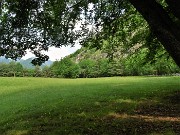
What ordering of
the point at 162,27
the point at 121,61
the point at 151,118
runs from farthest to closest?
the point at 121,61 → the point at 151,118 → the point at 162,27

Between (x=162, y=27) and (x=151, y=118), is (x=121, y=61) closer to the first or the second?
(x=151, y=118)

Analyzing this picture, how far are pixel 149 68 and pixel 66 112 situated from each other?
74837 millimetres

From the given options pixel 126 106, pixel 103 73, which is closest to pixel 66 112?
pixel 126 106

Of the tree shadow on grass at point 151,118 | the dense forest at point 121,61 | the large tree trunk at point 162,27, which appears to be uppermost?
the dense forest at point 121,61

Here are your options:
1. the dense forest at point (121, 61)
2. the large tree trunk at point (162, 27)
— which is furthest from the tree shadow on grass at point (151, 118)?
the large tree trunk at point (162, 27)

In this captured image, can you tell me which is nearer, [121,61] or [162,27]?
[162,27]

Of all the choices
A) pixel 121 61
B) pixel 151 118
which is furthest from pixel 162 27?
pixel 121 61

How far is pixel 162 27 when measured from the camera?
9.52 m

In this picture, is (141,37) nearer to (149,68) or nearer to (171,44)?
(171,44)

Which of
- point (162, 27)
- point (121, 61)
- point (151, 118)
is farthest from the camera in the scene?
point (121, 61)

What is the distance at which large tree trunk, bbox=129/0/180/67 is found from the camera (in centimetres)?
934

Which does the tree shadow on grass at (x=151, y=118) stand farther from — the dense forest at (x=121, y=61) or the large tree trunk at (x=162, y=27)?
the large tree trunk at (x=162, y=27)

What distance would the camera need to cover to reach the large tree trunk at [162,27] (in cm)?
934

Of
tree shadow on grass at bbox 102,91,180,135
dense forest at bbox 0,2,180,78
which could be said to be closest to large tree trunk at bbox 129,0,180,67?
tree shadow on grass at bbox 102,91,180,135
